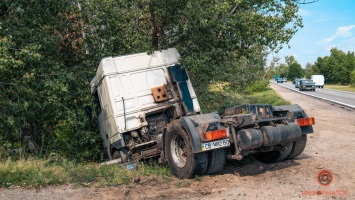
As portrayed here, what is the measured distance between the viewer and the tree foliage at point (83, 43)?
30.7 feet

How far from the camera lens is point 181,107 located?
884 cm

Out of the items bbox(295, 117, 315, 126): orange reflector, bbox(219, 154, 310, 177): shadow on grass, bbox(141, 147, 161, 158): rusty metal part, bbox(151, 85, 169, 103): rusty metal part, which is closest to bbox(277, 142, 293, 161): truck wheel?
bbox(219, 154, 310, 177): shadow on grass

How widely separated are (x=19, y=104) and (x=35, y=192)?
3.72 metres

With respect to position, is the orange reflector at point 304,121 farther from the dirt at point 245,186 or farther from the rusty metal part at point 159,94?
the rusty metal part at point 159,94

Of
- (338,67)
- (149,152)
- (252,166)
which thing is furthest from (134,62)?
(338,67)

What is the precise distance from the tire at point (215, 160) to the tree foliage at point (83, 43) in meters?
3.61

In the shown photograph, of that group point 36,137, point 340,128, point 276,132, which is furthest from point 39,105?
point 340,128

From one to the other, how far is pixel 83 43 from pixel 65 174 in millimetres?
5733

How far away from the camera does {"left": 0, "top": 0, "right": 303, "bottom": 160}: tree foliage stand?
9352 millimetres

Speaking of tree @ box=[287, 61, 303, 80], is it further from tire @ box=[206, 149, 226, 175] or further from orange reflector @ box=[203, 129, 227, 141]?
orange reflector @ box=[203, 129, 227, 141]

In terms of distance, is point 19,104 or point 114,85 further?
point 19,104

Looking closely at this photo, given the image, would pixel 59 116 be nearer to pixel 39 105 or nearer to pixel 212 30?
pixel 39 105

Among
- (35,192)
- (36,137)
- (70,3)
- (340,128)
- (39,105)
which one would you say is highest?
(70,3)

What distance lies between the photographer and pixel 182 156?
7.05 m
